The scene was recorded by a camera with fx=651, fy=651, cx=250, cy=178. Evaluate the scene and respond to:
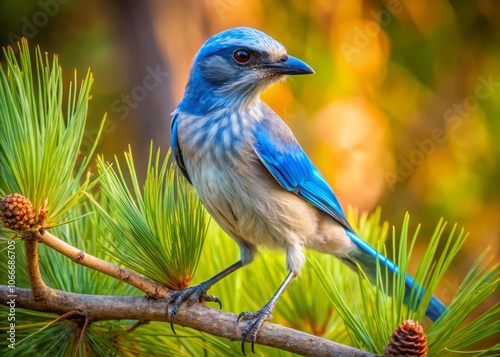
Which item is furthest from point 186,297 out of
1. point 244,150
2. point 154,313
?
point 244,150

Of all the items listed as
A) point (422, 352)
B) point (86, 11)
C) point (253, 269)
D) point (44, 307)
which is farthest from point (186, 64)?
point (422, 352)

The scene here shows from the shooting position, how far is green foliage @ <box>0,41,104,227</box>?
154 centimetres

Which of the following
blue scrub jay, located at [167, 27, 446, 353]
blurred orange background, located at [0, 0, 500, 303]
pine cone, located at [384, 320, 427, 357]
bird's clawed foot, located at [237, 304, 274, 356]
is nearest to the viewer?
pine cone, located at [384, 320, 427, 357]

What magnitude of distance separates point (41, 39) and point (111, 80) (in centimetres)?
63

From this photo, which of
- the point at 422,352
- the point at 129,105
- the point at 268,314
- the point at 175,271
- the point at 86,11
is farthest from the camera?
the point at 86,11

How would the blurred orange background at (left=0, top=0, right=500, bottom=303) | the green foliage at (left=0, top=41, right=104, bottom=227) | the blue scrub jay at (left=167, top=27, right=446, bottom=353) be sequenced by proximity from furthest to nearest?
1. the blurred orange background at (left=0, top=0, right=500, bottom=303)
2. the blue scrub jay at (left=167, top=27, right=446, bottom=353)
3. the green foliage at (left=0, top=41, right=104, bottom=227)

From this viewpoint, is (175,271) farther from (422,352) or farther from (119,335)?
(422,352)

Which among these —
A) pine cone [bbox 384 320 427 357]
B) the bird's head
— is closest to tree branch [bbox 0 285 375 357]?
pine cone [bbox 384 320 427 357]

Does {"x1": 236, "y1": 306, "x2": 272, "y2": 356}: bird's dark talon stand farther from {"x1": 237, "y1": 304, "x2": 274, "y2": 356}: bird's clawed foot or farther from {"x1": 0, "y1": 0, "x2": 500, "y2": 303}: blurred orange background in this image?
{"x1": 0, "y1": 0, "x2": 500, "y2": 303}: blurred orange background

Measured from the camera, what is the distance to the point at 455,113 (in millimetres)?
4488

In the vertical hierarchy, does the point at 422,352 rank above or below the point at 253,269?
above

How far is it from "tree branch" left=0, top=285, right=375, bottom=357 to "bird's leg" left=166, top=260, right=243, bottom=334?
0.02 metres

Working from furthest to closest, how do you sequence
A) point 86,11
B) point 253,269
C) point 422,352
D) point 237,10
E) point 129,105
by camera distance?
point 86,11 < point 129,105 < point 237,10 < point 253,269 < point 422,352

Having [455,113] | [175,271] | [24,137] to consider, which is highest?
[455,113]
